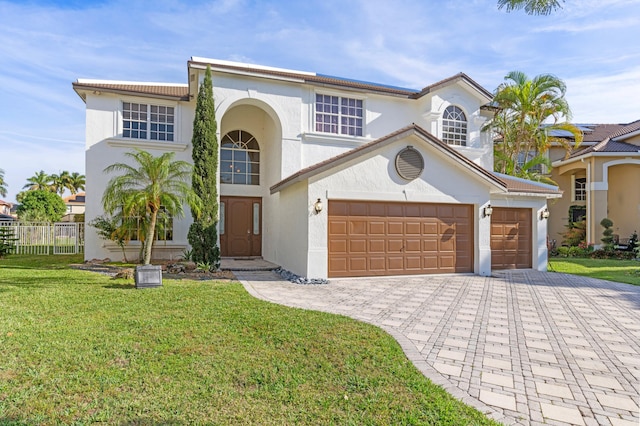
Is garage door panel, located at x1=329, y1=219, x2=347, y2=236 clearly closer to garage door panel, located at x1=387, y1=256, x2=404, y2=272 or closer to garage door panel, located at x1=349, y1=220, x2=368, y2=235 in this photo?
garage door panel, located at x1=349, y1=220, x2=368, y2=235

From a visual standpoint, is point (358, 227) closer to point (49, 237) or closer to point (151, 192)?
point (151, 192)

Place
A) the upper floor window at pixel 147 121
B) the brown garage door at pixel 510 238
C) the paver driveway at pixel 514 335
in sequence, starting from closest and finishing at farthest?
the paver driveway at pixel 514 335
the brown garage door at pixel 510 238
the upper floor window at pixel 147 121

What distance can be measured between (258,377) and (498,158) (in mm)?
20804

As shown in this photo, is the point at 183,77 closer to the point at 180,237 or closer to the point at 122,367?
the point at 180,237

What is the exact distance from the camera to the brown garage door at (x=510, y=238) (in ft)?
47.5

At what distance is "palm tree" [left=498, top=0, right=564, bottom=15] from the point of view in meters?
4.72

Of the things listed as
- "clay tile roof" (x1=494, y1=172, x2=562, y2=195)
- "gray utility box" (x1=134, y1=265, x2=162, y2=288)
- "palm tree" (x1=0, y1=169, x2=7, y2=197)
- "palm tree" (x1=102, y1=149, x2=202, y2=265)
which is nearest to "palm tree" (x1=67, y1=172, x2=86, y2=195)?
"palm tree" (x1=0, y1=169, x2=7, y2=197)

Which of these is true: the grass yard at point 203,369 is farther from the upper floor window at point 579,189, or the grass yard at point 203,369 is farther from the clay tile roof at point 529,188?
the upper floor window at point 579,189

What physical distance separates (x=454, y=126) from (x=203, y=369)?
17334 millimetres

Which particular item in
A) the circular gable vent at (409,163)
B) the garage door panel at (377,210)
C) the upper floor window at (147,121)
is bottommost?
the garage door panel at (377,210)

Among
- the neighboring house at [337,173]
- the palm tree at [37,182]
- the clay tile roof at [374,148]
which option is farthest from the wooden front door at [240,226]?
the palm tree at [37,182]

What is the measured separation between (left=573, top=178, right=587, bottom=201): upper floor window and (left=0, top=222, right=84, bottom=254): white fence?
3032 cm

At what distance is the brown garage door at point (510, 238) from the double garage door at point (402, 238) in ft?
0.14

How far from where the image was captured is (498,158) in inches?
832
